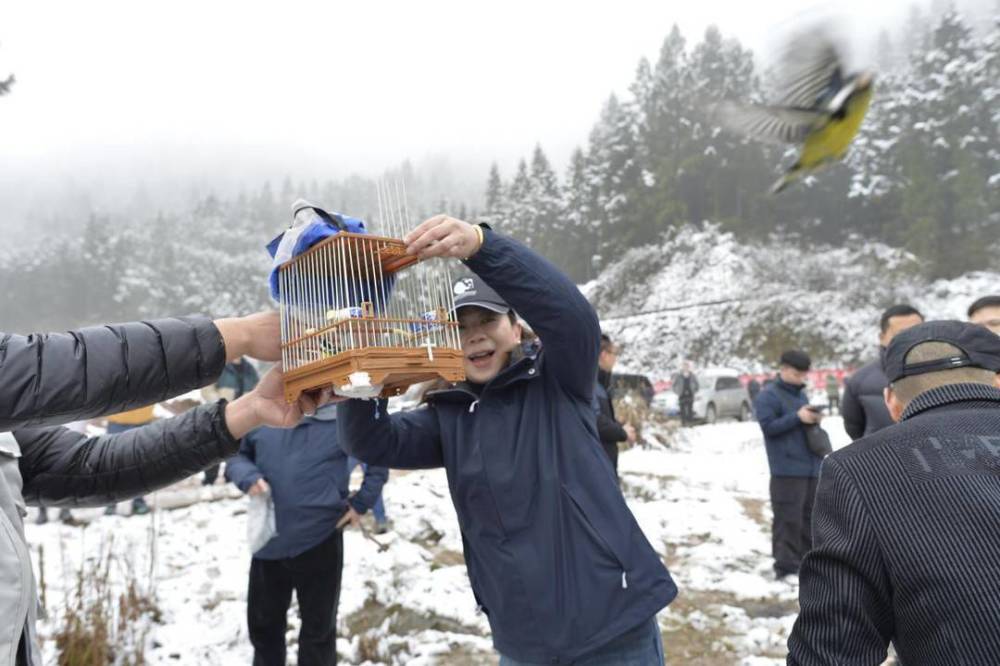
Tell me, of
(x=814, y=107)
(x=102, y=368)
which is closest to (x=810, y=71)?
(x=814, y=107)

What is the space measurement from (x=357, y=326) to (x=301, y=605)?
2.55 m

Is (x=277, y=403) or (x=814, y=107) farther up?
(x=814, y=107)

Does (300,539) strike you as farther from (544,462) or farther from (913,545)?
(913,545)

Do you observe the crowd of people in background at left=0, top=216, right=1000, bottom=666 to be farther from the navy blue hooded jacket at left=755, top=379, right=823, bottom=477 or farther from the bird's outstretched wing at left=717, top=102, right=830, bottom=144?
the navy blue hooded jacket at left=755, top=379, right=823, bottom=477

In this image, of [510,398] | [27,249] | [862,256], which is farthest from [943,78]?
[27,249]

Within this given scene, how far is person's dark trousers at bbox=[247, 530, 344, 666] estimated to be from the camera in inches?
138

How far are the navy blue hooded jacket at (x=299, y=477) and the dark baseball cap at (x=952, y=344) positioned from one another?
2.95 m

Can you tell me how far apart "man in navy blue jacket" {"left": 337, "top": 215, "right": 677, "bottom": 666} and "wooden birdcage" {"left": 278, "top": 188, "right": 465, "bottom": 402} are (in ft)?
0.65

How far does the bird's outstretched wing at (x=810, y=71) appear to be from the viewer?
1187mm

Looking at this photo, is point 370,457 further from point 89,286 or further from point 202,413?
point 89,286

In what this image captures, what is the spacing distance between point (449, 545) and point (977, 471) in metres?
5.99

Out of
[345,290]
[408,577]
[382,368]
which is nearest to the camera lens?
[382,368]

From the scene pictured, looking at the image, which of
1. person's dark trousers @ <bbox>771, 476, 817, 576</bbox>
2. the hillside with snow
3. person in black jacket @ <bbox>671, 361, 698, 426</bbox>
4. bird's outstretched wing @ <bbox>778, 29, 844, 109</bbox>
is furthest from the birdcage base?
the hillside with snow

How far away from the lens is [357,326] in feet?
5.65
